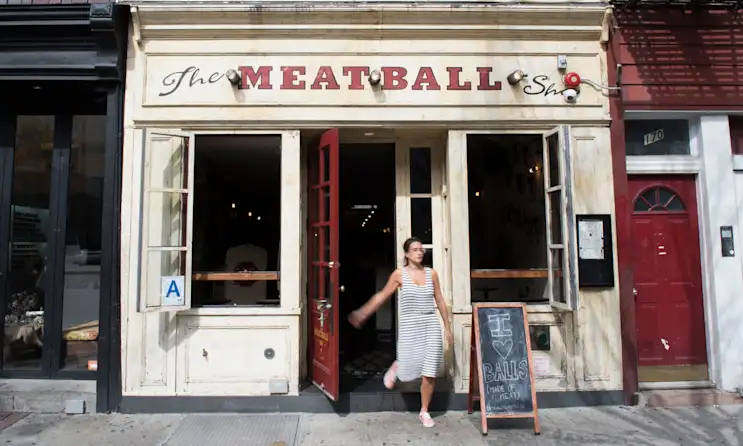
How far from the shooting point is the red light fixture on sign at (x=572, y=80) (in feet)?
17.2

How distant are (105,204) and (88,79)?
57.0 inches

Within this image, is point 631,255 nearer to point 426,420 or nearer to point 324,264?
point 426,420

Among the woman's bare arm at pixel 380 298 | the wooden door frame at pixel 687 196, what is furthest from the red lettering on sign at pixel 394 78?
the wooden door frame at pixel 687 196

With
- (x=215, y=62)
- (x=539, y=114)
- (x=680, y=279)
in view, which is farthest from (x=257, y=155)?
(x=680, y=279)

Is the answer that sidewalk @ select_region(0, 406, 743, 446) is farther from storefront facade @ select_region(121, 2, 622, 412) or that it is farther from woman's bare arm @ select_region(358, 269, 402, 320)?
woman's bare arm @ select_region(358, 269, 402, 320)

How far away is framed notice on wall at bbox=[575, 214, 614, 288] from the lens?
515 cm

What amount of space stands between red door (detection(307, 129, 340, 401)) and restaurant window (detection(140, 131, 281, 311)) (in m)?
0.44

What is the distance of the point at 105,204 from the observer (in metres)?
5.08

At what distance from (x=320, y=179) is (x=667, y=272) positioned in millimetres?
4304

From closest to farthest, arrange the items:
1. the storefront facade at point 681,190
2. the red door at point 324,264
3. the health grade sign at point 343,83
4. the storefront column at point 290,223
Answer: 1. the red door at point 324,264
2. the storefront column at point 290,223
3. the health grade sign at point 343,83
4. the storefront facade at point 681,190

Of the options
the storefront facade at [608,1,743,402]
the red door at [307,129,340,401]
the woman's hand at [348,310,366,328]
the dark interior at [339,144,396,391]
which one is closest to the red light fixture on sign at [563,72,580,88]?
the storefront facade at [608,1,743,402]

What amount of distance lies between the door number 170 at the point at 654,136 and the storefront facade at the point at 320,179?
75 centimetres

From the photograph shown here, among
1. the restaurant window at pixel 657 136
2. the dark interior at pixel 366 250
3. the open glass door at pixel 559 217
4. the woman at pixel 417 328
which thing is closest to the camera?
the woman at pixel 417 328

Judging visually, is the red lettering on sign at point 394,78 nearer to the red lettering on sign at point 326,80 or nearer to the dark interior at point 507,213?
the red lettering on sign at point 326,80
